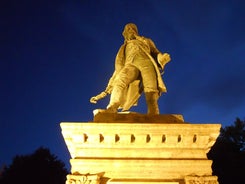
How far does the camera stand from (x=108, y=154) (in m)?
6.04

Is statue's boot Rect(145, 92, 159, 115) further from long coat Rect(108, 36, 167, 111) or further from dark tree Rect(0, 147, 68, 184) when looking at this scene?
dark tree Rect(0, 147, 68, 184)

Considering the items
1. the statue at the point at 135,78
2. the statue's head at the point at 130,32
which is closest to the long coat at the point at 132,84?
the statue at the point at 135,78

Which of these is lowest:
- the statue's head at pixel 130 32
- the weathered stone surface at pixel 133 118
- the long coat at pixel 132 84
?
the weathered stone surface at pixel 133 118

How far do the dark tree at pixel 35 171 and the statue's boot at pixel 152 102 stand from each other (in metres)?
24.3

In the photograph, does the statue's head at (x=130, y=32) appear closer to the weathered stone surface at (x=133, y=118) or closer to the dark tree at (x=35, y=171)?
the weathered stone surface at (x=133, y=118)

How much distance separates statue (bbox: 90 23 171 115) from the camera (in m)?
7.56

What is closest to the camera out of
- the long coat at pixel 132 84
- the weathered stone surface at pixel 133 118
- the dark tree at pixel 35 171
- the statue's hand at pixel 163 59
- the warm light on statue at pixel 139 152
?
the warm light on statue at pixel 139 152

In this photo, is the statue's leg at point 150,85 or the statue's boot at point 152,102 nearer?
the statue's boot at point 152,102

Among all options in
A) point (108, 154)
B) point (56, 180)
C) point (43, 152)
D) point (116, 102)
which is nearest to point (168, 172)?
point (108, 154)

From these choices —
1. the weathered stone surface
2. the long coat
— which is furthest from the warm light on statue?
the long coat

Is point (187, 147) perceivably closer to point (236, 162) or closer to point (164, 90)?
point (164, 90)

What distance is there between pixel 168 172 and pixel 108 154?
3.72ft

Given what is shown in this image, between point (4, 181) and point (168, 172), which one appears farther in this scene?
point (4, 181)

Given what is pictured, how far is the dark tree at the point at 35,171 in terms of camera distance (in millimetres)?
29500
